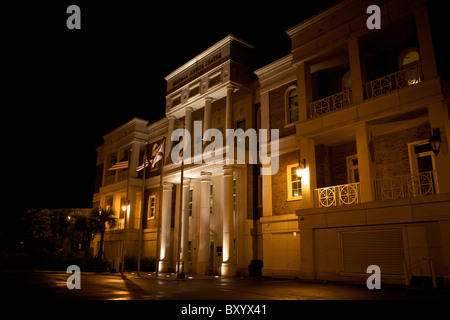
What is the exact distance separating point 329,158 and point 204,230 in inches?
352

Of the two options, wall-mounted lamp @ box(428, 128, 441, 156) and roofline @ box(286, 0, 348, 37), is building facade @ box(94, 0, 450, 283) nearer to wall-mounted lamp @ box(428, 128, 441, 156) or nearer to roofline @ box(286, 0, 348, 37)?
roofline @ box(286, 0, 348, 37)

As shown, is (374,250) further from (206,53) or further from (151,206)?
(151,206)

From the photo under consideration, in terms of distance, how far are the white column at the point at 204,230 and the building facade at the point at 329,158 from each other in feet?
0.29

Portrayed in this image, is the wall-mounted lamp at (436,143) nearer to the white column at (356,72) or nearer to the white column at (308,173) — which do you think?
the white column at (356,72)

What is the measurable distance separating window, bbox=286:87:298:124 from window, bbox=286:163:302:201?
2.79 meters

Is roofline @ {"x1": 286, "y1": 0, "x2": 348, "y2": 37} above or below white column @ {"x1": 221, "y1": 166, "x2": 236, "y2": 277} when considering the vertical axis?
above

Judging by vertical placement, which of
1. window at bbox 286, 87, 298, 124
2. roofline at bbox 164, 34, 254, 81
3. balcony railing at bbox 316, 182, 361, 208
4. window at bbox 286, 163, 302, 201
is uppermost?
roofline at bbox 164, 34, 254, 81

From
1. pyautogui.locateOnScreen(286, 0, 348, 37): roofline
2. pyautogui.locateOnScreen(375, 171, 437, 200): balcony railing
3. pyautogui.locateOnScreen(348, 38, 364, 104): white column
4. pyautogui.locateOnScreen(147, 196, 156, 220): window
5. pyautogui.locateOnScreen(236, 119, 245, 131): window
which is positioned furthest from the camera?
pyautogui.locateOnScreen(147, 196, 156, 220): window

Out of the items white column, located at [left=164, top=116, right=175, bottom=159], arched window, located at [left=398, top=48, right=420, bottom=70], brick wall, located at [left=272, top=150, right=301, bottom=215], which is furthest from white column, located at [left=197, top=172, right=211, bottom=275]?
arched window, located at [left=398, top=48, right=420, bottom=70]

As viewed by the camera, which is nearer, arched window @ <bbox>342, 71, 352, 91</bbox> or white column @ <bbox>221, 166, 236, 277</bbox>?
arched window @ <bbox>342, 71, 352, 91</bbox>

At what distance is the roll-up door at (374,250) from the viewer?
13.4 meters

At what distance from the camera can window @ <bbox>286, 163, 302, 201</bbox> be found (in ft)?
63.4

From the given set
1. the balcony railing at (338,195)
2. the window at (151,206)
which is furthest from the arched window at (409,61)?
the window at (151,206)

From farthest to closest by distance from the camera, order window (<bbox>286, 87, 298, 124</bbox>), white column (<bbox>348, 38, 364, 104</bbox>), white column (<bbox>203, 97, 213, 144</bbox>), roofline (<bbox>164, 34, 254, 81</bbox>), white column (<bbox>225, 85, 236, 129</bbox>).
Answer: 1. white column (<bbox>203, 97, 213, 144</bbox>)
2. roofline (<bbox>164, 34, 254, 81</bbox>)
3. white column (<bbox>225, 85, 236, 129</bbox>)
4. window (<bbox>286, 87, 298, 124</bbox>)
5. white column (<bbox>348, 38, 364, 104</bbox>)
